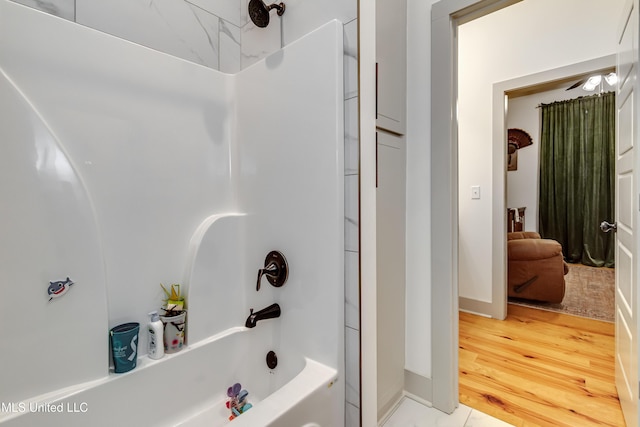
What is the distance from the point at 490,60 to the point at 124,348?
3.30m

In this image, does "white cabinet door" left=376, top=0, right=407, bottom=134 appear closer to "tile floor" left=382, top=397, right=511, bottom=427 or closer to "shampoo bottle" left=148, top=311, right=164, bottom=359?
"shampoo bottle" left=148, top=311, right=164, bottom=359

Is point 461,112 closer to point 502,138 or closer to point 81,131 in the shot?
point 502,138

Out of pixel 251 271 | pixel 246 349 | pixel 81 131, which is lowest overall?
pixel 246 349

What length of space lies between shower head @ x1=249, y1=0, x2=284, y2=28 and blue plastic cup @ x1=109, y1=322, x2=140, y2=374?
1377 mm

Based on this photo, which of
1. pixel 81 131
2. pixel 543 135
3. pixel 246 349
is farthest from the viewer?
pixel 543 135

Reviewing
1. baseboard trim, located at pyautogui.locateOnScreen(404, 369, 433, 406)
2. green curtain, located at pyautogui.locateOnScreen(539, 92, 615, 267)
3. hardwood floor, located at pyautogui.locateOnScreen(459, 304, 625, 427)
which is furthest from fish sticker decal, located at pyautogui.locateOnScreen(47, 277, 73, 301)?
green curtain, located at pyautogui.locateOnScreen(539, 92, 615, 267)

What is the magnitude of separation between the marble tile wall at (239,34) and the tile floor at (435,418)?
0.49m

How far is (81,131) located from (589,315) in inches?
151

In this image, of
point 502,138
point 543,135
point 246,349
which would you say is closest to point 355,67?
point 246,349

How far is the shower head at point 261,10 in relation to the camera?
1295 millimetres

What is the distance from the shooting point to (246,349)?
1375 mm

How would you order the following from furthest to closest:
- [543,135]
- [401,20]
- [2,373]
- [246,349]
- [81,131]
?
[543,135]
[401,20]
[246,349]
[81,131]
[2,373]

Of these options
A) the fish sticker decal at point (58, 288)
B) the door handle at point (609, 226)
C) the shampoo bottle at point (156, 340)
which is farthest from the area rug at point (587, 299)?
the fish sticker decal at point (58, 288)

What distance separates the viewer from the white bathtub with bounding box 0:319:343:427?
0.89 metres
